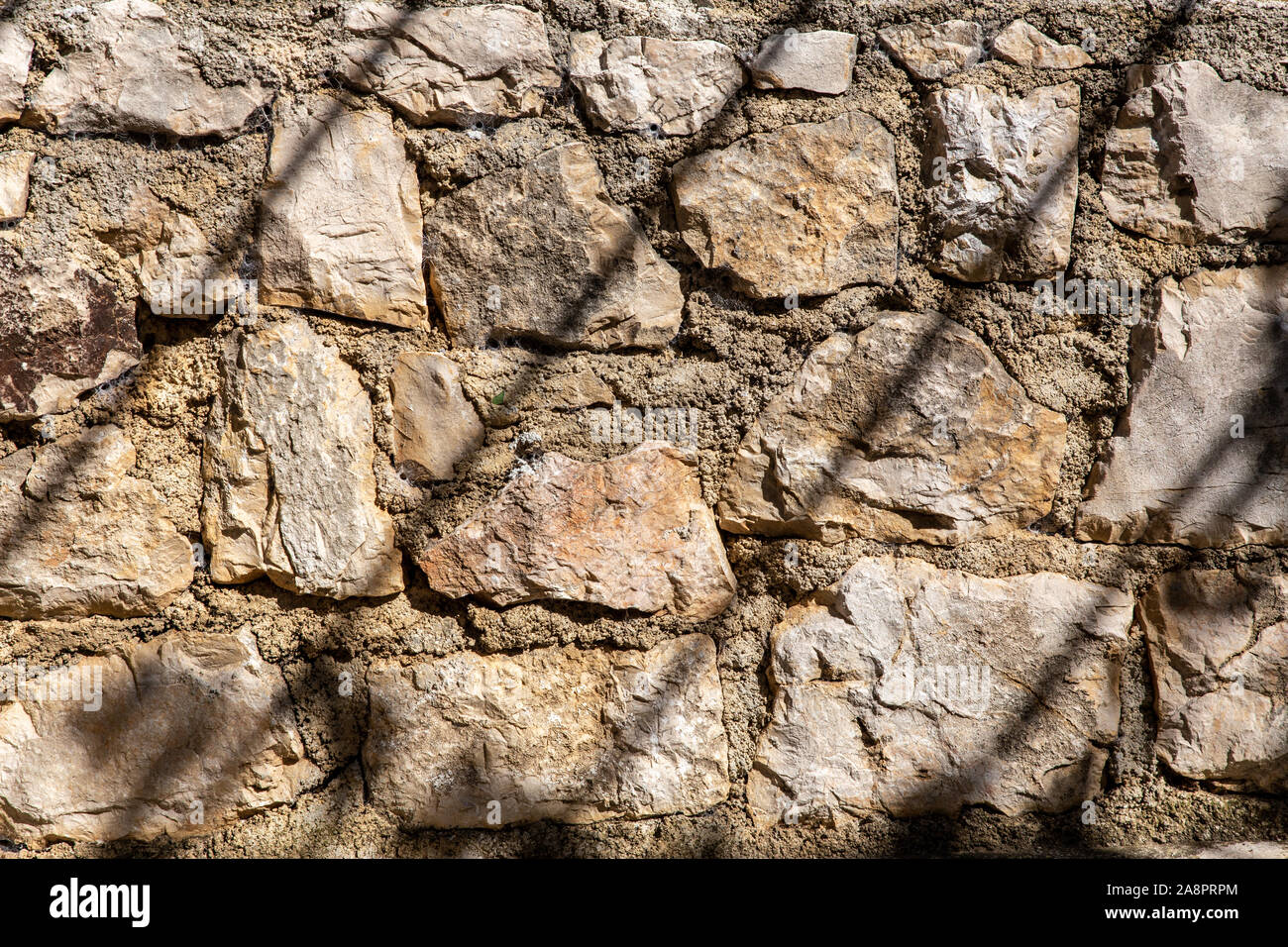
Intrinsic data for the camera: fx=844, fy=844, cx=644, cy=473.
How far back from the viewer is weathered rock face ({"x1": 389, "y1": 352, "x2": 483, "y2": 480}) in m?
1.40

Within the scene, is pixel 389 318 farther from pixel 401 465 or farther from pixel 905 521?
pixel 905 521

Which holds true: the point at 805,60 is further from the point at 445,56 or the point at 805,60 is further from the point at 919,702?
the point at 919,702

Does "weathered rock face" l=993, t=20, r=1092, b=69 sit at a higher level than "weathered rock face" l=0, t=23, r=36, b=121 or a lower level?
higher

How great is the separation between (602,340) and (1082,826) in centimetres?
117

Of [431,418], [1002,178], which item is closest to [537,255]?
[431,418]

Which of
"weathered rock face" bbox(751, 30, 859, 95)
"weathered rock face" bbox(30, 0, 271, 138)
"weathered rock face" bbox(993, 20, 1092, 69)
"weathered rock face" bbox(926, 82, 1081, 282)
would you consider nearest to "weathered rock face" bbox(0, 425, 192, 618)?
"weathered rock face" bbox(30, 0, 271, 138)

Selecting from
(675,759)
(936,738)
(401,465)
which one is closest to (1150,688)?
(936,738)

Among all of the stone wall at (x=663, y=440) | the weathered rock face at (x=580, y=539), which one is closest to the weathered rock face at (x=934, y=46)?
the stone wall at (x=663, y=440)

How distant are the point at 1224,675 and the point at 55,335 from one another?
199 cm

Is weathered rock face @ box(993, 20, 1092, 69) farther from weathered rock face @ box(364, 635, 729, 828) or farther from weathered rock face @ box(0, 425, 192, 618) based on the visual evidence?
weathered rock face @ box(0, 425, 192, 618)

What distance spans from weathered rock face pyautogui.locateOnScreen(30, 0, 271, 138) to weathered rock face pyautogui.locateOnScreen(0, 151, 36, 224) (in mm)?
64

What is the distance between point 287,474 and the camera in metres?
1.36

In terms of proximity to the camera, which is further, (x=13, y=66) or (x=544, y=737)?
(x=544, y=737)

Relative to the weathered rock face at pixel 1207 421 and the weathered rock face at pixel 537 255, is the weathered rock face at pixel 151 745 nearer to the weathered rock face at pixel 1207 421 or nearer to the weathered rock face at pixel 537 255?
the weathered rock face at pixel 537 255
